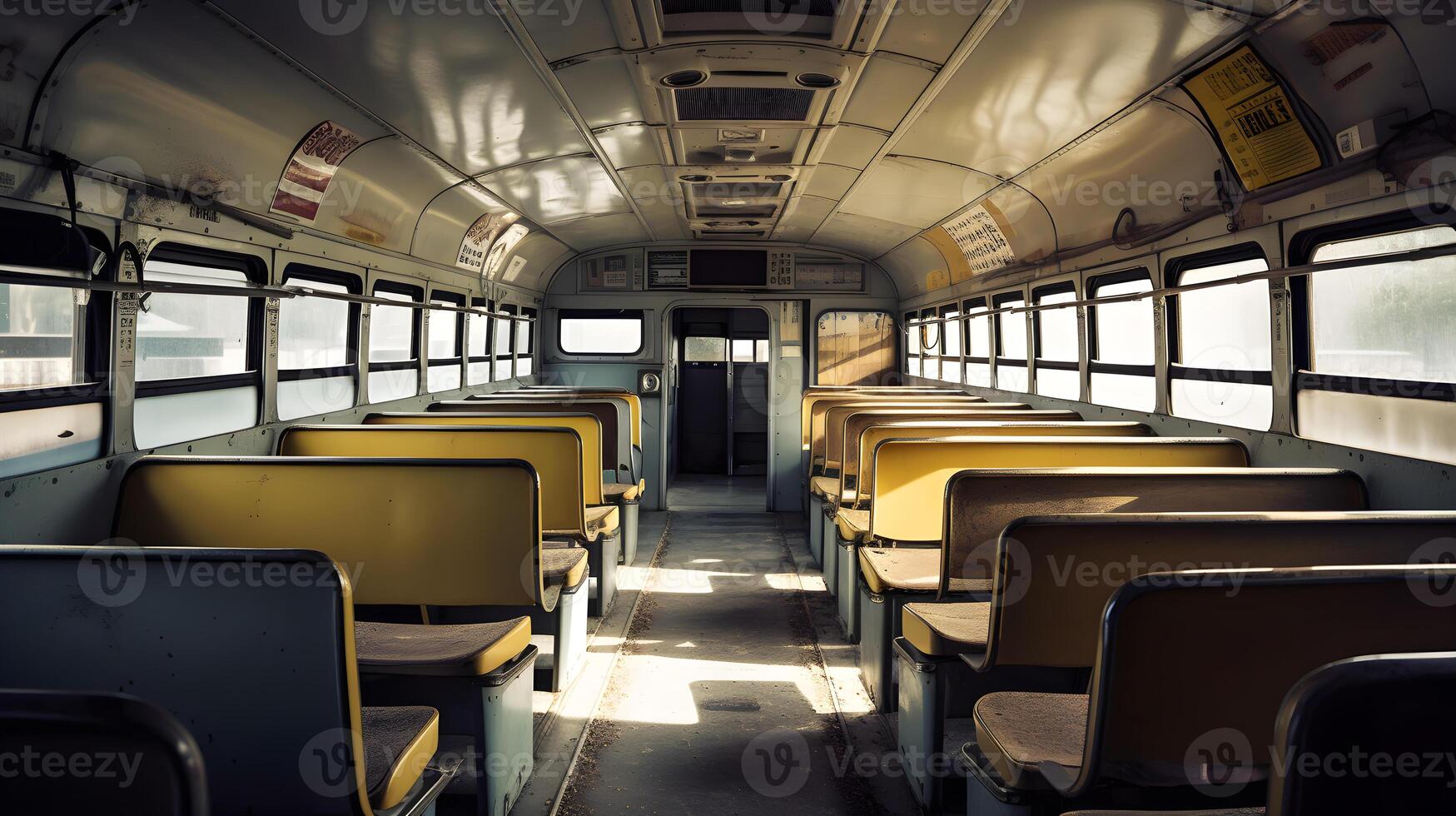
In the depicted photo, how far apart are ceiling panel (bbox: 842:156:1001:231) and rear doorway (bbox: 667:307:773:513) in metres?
4.00

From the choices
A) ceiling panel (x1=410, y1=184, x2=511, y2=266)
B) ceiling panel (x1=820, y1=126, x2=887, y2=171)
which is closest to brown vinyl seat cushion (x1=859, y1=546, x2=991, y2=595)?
ceiling panel (x1=820, y1=126, x2=887, y2=171)

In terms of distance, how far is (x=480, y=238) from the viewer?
21.5 ft

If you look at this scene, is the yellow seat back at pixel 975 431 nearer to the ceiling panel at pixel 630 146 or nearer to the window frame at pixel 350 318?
the ceiling panel at pixel 630 146

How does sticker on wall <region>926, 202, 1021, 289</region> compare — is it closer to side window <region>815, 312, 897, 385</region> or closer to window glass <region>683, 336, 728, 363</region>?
side window <region>815, 312, 897, 385</region>

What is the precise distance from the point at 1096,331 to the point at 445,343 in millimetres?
4818

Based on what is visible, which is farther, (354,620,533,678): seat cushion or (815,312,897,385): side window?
(815,312,897,385): side window

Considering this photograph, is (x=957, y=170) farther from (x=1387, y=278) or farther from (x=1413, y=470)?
(x=1413, y=470)

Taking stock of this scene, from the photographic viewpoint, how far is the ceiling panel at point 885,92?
3490mm

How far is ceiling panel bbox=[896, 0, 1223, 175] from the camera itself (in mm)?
2762

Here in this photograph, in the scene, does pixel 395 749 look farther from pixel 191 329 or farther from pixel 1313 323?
pixel 1313 323

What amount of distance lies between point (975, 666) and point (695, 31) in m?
2.50

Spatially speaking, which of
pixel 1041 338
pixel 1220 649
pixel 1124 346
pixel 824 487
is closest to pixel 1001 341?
pixel 1041 338

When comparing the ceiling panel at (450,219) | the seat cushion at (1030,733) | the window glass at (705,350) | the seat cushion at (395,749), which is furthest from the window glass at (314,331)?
the window glass at (705,350)

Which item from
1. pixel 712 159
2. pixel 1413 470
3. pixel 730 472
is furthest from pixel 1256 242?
pixel 730 472
